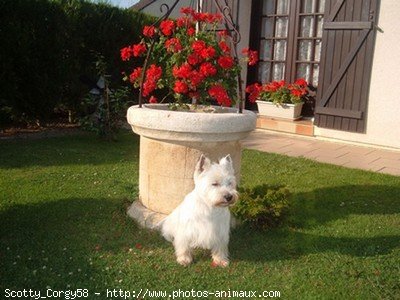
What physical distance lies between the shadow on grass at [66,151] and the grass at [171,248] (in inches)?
7.7

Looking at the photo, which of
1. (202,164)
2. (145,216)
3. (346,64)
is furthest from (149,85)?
(346,64)

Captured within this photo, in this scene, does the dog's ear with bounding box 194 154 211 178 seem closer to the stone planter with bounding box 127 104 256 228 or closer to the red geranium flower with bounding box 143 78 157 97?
the stone planter with bounding box 127 104 256 228

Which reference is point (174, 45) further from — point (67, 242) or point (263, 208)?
point (67, 242)

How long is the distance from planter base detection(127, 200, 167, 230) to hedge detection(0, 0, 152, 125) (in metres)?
5.01

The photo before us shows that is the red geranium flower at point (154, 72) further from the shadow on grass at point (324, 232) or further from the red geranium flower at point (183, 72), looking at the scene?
the shadow on grass at point (324, 232)

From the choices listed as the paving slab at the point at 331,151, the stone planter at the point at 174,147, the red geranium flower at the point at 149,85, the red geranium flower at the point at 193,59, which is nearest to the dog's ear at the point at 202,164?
the stone planter at the point at 174,147

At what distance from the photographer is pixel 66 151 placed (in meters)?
7.05

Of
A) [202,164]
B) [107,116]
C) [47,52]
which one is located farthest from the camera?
[47,52]

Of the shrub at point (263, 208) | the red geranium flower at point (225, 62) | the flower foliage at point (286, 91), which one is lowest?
the shrub at point (263, 208)

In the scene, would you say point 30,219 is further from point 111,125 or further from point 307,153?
point 307,153

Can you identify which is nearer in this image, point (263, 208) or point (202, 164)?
point (202, 164)

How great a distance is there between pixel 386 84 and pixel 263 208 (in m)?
5.09

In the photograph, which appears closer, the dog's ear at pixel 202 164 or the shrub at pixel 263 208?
the dog's ear at pixel 202 164

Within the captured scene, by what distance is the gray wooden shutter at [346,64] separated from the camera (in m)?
8.05
